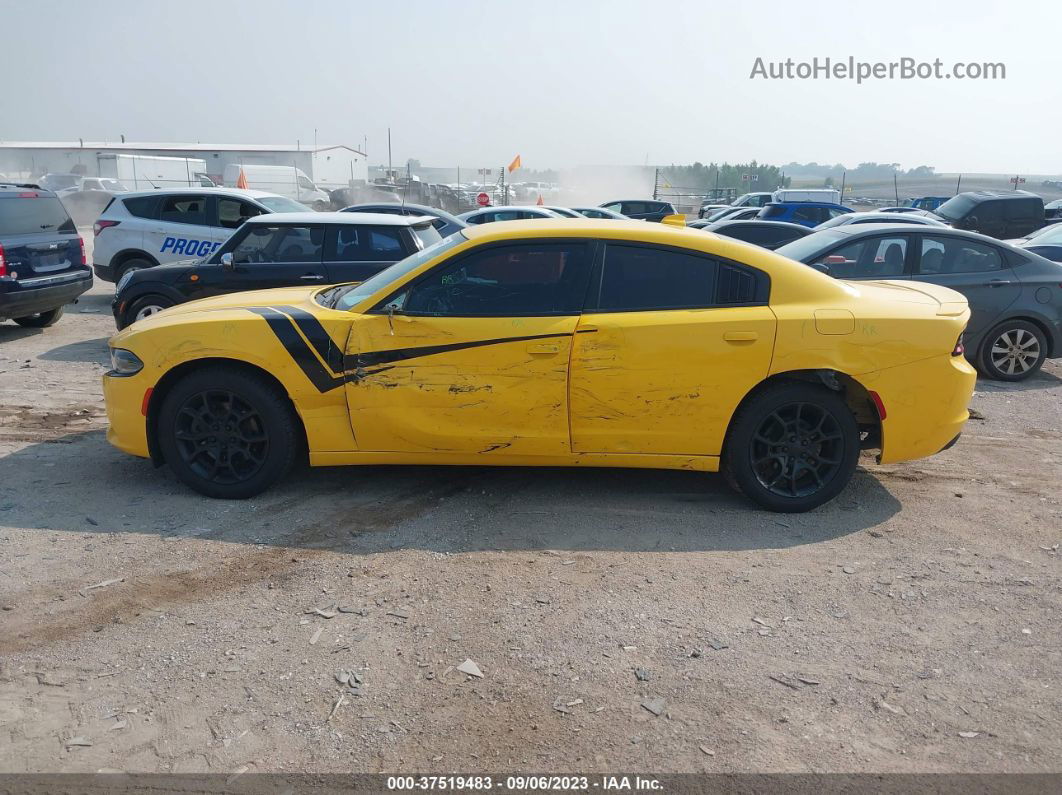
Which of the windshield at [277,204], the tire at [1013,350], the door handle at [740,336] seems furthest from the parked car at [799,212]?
the door handle at [740,336]

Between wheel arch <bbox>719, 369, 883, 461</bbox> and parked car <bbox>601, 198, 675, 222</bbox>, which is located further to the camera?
parked car <bbox>601, 198, 675, 222</bbox>

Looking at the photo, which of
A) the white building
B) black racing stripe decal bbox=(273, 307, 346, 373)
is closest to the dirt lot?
black racing stripe decal bbox=(273, 307, 346, 373)

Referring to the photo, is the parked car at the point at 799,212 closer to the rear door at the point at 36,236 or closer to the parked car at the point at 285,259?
the parked car at the point at 285,259

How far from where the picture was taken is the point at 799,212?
21891 millimetres

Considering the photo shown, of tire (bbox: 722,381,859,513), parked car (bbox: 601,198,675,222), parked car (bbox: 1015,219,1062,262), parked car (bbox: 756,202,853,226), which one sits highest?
parked car (bbox: 601,198,675,222)

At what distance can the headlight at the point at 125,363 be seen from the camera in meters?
5.21

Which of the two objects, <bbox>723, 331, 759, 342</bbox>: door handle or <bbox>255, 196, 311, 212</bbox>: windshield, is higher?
<bbox>255, 196, 311, 212</bbox>: windshield

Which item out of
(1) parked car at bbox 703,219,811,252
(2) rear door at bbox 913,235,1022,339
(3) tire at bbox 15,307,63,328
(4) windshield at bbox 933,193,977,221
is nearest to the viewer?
(2) rear door at bbox 913,235,1022,339

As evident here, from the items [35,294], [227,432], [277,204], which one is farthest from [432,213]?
[227,432]

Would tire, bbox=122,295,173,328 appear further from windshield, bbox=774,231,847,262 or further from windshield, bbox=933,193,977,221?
windshield, bbox=933,193,977,221

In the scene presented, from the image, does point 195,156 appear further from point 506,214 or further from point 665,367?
point 665,367

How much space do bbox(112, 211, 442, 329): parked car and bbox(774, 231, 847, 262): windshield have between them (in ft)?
12.8

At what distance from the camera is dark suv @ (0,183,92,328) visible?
980cm

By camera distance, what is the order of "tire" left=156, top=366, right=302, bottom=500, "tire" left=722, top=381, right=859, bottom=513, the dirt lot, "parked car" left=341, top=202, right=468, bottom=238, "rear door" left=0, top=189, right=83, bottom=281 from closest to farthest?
the dirt lot → "tire" left=722, top=381, right=859, bottom=513 → "tire" left=156, top=366, right=302, bottom=500 → "rear door" left=0, top=189, right=83, bottom=281 → "parked car" left=341, top=202, right=468, bottom=238
